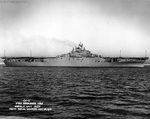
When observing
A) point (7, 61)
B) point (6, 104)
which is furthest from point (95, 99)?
point (7, 61)

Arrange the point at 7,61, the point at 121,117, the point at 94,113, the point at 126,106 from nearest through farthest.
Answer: the point at 121,117 < the point at 94,113 < the point at 126,106 < the point at 7,61

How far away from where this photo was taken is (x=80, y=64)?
286 feet

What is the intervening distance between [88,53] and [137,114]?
78024 mm

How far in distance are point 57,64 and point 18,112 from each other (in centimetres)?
7941

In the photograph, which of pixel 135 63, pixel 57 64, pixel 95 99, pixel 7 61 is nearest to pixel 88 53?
pixel 57 64

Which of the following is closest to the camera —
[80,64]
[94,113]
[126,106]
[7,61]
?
[94,113]

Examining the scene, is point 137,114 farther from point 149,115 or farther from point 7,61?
point 7,61

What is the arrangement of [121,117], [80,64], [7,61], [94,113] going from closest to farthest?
[121,117] → [94,113] → [80,64] → [7,61]

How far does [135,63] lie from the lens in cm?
9056

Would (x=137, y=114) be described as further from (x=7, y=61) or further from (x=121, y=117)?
(x=7, y=61)

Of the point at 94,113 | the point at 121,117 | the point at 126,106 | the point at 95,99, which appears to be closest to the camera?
the point at 121,117

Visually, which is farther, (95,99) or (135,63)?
(135,63)

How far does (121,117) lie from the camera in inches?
388

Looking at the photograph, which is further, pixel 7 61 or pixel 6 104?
pixel 7 61
